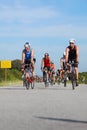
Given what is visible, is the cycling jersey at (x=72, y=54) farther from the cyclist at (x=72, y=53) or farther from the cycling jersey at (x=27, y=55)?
the cycling jersey at (x=27, y=55)

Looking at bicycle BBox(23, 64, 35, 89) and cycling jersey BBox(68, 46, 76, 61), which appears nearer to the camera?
cycling jersey BBox(68, 46, 76, 61)

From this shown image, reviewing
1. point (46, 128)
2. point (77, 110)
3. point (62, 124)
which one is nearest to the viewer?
point (46, 128)

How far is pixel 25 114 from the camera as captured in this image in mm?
10125

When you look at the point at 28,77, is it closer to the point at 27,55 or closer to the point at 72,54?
the point at 27,55

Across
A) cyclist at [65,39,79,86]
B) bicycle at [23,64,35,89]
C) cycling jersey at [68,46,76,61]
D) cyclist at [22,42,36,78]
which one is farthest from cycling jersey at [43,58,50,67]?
cycling jersey at [68,46,76,61]

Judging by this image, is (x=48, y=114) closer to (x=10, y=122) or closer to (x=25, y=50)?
(x=10, y=122)

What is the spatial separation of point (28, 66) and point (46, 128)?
1496 centimetres

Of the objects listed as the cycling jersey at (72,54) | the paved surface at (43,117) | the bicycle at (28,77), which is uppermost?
the cycling jersey at (72,54)

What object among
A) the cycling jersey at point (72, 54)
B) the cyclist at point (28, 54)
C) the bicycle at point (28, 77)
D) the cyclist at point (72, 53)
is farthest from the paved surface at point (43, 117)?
the bicycle at point (28, 77)

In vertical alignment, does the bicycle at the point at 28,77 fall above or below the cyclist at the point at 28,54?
below

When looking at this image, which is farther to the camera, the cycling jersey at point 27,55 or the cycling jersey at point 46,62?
the cycling jersey at point 46,62

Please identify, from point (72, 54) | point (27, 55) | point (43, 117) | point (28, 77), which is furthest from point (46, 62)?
point (43, 117)

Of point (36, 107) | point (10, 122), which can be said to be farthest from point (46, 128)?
point (36, 107)

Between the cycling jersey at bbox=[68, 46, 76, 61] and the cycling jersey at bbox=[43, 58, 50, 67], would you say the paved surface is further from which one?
the cycling jersey at bbox=[43, 58, 50, 67]
